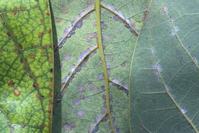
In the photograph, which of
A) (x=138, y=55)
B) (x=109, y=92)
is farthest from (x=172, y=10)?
(x=109, y=92)

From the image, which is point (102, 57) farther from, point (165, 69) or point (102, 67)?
point (165, 69)

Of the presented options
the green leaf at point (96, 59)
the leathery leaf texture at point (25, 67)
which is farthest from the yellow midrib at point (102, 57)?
the leathery leaf texture at point (25, 67)

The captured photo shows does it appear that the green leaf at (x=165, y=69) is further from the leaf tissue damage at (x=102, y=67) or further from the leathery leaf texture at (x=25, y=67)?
the leathery leaf texture at (x=25, y=67)

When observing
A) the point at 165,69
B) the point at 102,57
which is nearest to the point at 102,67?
the point at 102,57

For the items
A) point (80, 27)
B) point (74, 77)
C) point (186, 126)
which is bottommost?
point (186, 126)

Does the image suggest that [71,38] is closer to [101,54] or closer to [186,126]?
[101,54]

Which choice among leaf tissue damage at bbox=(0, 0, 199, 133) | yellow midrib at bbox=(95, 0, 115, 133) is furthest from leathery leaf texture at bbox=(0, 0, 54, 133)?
yellow midrib at bbox=(95, 0, 115, 133)

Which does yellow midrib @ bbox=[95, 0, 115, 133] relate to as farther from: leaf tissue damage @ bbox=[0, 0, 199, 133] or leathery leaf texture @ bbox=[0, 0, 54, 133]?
leathery leaf texture @ bbox=[0, 0, 54, 133]
